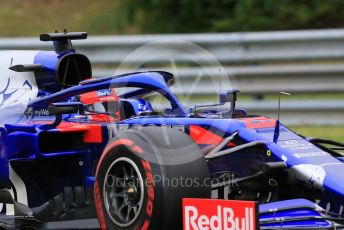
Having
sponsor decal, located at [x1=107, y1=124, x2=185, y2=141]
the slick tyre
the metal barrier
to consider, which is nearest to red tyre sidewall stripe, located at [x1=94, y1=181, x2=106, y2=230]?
the slick tyre

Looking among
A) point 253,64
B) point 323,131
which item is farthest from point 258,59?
point 323,131

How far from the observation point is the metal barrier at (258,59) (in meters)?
10.4

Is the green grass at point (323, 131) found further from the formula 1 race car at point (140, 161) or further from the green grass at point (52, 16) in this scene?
the green grass at point (52, 16)

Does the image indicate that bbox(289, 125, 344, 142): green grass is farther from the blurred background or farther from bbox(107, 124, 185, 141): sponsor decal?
bbox(107, 124, 185, 141): sponsor decal

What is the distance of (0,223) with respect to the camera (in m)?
6.10

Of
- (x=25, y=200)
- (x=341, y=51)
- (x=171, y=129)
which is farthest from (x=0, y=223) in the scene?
(x=341, y=51)

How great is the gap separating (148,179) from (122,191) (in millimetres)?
333

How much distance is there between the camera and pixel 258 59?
10.8 meters

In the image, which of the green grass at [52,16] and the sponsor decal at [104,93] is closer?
the sponsor decal at [104,93]

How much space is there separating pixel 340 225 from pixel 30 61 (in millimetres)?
3319

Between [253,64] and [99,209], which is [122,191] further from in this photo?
[253,64]

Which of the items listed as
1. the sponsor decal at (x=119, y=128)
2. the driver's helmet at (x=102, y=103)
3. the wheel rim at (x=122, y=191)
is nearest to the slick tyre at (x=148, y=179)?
the wheel rim at (x=122, y=191)

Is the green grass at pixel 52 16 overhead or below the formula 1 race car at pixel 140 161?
overhead

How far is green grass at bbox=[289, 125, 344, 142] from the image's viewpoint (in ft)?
31.9
